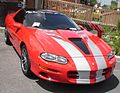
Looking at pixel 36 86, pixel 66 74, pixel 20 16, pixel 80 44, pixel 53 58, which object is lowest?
pixel 36 86

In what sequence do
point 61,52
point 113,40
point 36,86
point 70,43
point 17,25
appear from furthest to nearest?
point 113,40, point 17,25, point 70,43, point 36,86, point 61,52

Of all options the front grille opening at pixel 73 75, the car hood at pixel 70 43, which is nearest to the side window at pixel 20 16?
the car hood at pixel 70 43

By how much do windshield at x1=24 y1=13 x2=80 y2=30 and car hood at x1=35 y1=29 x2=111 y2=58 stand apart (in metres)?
0.30

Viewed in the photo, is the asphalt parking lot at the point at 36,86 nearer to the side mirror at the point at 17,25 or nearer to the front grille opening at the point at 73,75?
the front grille opening at the point at 73,75

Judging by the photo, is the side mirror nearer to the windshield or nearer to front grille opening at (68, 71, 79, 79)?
the windshield

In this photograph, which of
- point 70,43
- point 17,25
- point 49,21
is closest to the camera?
point 70,43

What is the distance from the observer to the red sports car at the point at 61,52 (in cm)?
479

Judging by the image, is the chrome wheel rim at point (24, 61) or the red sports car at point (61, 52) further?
the chrome wheel rim at point (24, 61)

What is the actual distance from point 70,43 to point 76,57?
1.56 feet

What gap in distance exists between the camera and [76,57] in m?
4.91

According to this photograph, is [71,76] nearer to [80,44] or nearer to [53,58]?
[53,58]

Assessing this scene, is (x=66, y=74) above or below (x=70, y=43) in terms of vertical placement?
below

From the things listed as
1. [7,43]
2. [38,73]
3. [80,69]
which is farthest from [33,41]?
[7,43]

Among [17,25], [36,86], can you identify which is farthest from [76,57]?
[17,25]
